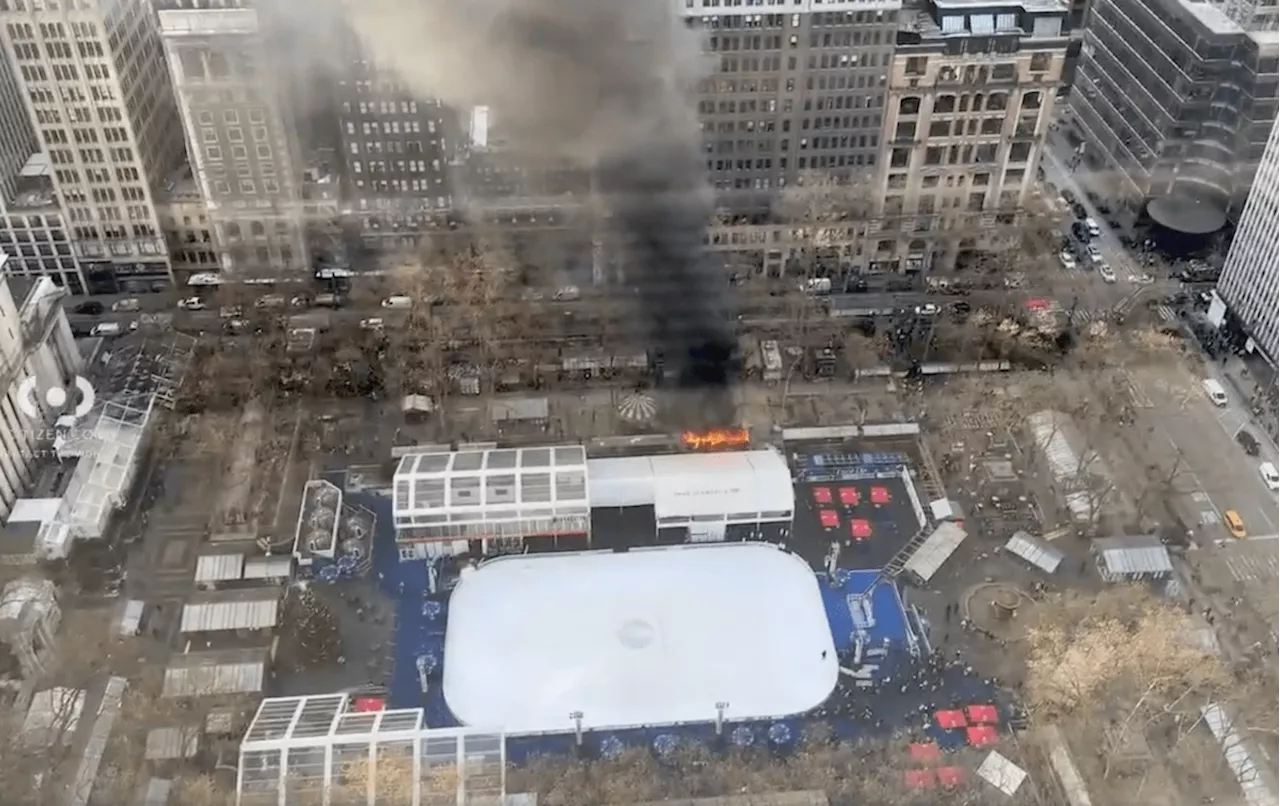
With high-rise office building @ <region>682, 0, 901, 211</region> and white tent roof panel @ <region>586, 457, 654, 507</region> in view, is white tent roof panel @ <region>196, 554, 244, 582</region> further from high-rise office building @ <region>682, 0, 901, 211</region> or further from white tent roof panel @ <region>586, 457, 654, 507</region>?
high-rise office building @ <region>682, 0, 901, 211</region>

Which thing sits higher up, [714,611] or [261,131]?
[261,131]

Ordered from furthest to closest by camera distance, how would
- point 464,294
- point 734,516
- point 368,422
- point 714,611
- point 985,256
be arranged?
point 985,256
point 464,294
point 368,422
point 734,516
point 714,611

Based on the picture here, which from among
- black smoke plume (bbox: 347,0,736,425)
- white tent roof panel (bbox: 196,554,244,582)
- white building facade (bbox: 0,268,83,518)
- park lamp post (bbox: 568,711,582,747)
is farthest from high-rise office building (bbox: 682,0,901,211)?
white building facade (bbox: 0,268,83,518)

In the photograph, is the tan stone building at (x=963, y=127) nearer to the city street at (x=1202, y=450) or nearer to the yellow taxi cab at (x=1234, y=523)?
the city street at (x=1202, y=450)

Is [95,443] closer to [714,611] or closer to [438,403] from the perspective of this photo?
[438,403]

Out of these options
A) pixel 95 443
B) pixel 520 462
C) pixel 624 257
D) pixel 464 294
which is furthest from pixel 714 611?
pixel 95 443

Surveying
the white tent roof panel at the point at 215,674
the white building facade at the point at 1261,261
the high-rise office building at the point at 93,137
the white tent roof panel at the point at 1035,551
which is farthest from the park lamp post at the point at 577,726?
the white building facade at the point at 1261,261
